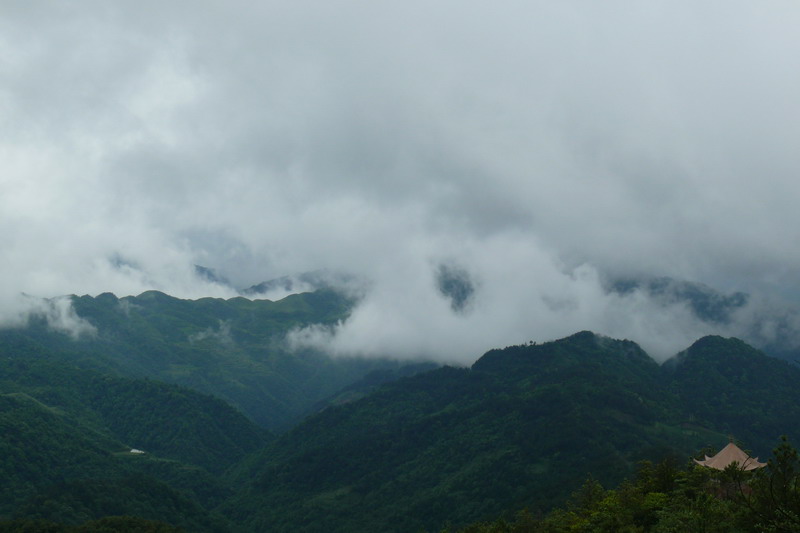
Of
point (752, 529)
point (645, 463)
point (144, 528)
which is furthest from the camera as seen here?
point (144, 528)

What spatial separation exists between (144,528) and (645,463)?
12398 cm

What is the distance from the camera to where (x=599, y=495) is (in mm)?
117562

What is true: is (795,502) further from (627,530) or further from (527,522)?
(527,522)

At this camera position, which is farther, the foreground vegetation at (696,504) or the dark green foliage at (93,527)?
the dark green foliage at (93,527)

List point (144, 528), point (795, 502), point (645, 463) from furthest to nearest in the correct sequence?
point (144, 528) < point (645, 463) < point (795, 502)

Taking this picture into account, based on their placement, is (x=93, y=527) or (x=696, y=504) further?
(x=93, y=527)

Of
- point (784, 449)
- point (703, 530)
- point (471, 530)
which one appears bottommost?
point (471, 530)

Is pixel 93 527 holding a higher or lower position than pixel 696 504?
lower

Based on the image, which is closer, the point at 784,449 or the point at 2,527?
the point at 784,449

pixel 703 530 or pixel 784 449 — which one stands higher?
pixel 784 449

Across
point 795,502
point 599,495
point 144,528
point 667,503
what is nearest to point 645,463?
point 599,495

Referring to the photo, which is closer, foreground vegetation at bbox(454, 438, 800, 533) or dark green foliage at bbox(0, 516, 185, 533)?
foreground vegetation at bbox(454, 438, 800, 533)

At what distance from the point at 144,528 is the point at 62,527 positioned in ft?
62.3

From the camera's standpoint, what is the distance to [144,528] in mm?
161875
